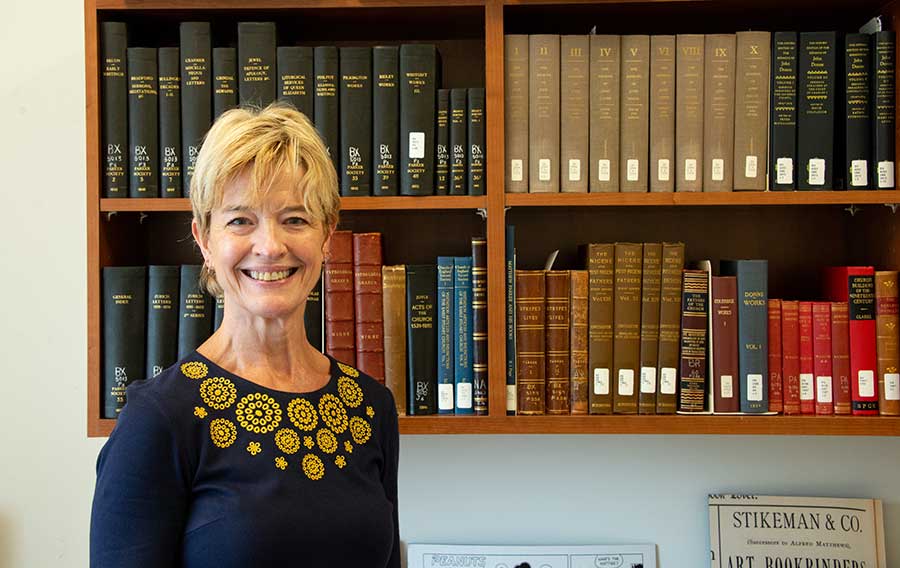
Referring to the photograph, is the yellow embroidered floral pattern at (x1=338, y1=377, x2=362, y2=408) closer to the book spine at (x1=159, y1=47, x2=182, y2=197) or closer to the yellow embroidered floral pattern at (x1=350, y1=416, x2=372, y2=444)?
the yellow embroidered floral pattern at (x1=350, y1=416, x2=372, y2=444)

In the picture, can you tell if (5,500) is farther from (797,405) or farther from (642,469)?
(797,405)

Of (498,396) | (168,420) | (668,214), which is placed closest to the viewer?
(168,420)

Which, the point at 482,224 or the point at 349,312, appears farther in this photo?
the point at 482,224

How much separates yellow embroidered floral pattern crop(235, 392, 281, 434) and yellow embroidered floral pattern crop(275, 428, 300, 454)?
0.04 feet

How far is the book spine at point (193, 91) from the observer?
5.29 feet

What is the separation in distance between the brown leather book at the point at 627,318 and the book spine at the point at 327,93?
0.56m

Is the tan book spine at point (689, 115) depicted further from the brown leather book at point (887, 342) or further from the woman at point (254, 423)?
the woman at point (254, 423)

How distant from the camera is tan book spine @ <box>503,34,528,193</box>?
1.60 m

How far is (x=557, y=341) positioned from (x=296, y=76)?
26.8 inches

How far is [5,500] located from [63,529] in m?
0.14

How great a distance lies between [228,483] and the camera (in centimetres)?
107

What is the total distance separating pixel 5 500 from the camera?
1.92 metres

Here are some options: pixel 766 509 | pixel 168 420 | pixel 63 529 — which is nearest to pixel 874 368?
pixel 766 509

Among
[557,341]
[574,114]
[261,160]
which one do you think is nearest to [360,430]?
[261,160]
